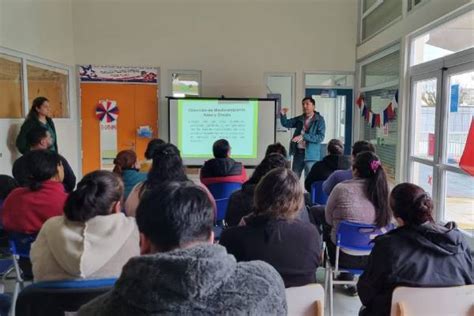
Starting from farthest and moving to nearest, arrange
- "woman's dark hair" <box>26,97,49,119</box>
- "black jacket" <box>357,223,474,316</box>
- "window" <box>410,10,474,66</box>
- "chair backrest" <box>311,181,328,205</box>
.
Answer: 1. "woman's dark hair" <box>26,97,49,119</box>
2. "chair backrest" <box>311,181,328,205</box>
3. "window" <box>410,10,474,66</box>
4. "black jacket" <box>357,223,474,316</box>

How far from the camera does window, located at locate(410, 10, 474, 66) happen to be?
150 inches

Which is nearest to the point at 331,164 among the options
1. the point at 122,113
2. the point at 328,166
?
the point at 328,166

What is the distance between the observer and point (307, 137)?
19.5 feet

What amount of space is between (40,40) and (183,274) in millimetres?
5532

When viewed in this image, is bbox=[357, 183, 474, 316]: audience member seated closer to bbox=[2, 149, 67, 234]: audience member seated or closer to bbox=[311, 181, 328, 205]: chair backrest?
bbox=[2, 149, 67, 234]: audience member seated

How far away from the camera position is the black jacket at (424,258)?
169 cm

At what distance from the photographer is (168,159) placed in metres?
2.88

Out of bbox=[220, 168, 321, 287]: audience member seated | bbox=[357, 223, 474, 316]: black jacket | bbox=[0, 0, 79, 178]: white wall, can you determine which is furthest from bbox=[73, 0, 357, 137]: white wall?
bbox=[357, 223, 474, 316]: black jacket

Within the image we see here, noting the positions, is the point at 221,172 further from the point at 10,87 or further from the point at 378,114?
the point at 378,114

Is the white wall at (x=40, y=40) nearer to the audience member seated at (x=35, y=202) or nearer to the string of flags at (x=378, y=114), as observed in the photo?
the audience member seated at (x=35, y=202)

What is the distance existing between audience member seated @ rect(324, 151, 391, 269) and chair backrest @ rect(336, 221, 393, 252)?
0.31 feet

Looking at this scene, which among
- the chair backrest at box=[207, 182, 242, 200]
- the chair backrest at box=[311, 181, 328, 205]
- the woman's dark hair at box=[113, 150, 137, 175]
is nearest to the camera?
the woman's dark hair at box=[113, 150, 137, 175]

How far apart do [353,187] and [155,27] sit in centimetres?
492

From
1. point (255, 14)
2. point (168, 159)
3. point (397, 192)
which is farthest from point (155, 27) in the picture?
point (397, 192)
